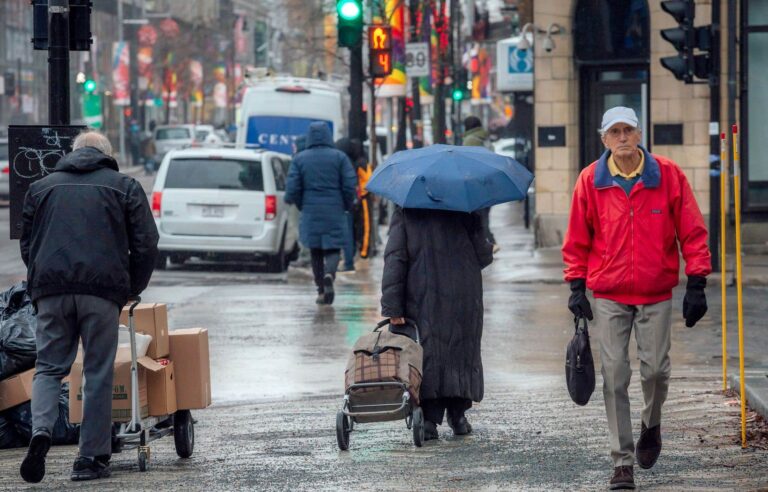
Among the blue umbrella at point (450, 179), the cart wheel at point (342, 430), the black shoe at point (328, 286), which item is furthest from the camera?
the black shoe at point (328, 286)

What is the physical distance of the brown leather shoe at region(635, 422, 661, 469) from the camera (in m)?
7.38

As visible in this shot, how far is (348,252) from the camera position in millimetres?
19109

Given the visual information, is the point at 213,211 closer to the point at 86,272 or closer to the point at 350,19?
the point at 350,19

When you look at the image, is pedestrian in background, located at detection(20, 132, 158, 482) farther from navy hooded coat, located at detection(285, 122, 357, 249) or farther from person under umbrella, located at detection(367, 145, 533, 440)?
navy hooded coat, located at detection(285, 122, 357, 249)

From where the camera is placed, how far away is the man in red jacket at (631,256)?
7.14 meters

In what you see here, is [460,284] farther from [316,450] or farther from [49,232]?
[49,232]

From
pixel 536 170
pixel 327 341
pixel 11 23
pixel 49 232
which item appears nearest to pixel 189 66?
pixel 11 23

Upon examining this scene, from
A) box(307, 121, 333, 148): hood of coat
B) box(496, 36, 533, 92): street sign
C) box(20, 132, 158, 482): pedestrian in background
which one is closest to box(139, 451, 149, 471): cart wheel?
box(20, 132, 158, 482): pedestrian in background

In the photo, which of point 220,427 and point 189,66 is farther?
point 189,66

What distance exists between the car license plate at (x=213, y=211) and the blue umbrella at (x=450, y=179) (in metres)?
12.0

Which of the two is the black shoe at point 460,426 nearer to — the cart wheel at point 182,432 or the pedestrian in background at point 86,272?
the cart wheel at point 182,432

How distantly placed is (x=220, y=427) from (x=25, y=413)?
1162 mm

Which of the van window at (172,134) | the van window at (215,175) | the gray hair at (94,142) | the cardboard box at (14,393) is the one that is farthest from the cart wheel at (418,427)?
the van window at (172,134)

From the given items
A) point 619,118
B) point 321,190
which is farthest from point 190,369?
point 321,190
